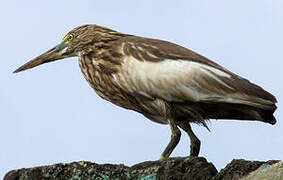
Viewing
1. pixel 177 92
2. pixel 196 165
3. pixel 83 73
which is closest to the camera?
pixel 196 165

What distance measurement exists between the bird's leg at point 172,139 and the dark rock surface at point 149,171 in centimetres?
164

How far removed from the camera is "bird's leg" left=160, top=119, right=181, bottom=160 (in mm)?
7129

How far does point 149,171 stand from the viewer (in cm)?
543

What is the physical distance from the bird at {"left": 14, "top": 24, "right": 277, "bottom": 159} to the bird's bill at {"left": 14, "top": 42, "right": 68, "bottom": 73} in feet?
1.95

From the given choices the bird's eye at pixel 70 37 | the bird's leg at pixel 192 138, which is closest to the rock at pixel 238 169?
the bird's leg at pixel 192 138

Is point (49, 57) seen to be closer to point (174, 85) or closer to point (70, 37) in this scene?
A: point (70, 37)

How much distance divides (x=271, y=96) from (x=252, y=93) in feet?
0.78

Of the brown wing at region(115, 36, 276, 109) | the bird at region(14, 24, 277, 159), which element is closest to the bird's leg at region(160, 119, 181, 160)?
the bird at region(14, 24, 277, 159)

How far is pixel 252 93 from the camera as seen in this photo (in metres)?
7.21

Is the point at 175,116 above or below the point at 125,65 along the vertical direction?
below

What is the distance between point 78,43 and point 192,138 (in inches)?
80.8

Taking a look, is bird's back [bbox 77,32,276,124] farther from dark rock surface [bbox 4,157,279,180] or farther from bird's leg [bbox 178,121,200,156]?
dark rock surface [bbox 4,157,279,180]

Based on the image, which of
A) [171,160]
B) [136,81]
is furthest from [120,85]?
[171,160]

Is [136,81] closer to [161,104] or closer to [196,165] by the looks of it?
[161,104]
